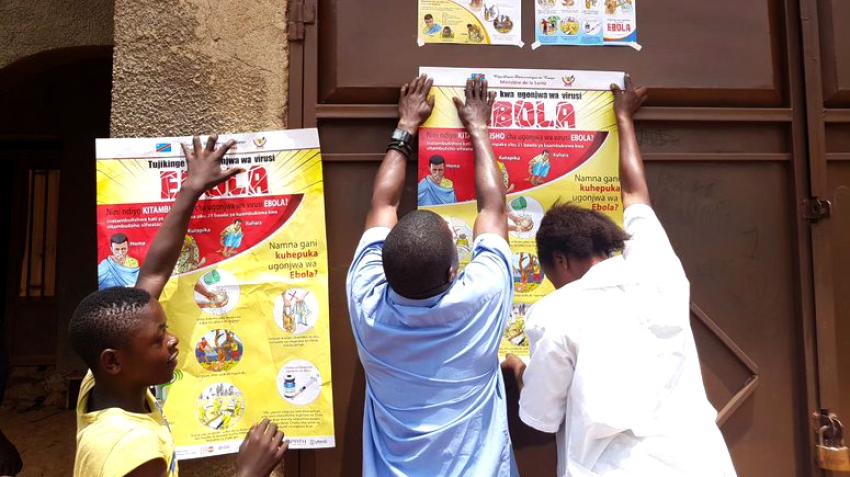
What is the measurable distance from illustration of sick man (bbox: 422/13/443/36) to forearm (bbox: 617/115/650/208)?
78 centimetres

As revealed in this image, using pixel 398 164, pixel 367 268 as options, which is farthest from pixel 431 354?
pixel 398 164

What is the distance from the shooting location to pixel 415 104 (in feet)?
7.11

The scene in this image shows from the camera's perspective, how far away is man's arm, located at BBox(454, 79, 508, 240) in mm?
1874

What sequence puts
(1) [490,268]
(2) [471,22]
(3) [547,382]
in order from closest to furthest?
(3) [547,382] < (1) [490,268] < (2) [471,22]

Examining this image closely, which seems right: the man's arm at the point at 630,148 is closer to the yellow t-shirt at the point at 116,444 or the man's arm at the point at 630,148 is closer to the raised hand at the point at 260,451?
the raised hand at the point at 260,451

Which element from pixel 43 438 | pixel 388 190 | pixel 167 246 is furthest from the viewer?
pixel 43 438

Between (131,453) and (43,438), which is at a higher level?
(131,453)

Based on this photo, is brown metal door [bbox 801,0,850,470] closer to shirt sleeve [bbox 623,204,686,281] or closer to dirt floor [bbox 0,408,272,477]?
shirt sleeve [bbox 623,204,686,281]

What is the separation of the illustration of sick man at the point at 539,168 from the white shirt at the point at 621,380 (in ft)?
2.14

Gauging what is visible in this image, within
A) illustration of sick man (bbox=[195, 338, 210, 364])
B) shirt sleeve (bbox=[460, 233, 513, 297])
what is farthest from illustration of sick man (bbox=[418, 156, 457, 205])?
illustration of sick man (bbox=[195, 338, 210, 364])

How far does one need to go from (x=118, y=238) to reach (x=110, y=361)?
2.76ft

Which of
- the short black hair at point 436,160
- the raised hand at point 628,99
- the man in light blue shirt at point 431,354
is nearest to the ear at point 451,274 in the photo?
the man in light blue shirt at point 431,354

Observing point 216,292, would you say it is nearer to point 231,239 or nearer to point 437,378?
point 231,239

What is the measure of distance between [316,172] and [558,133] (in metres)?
0.93
